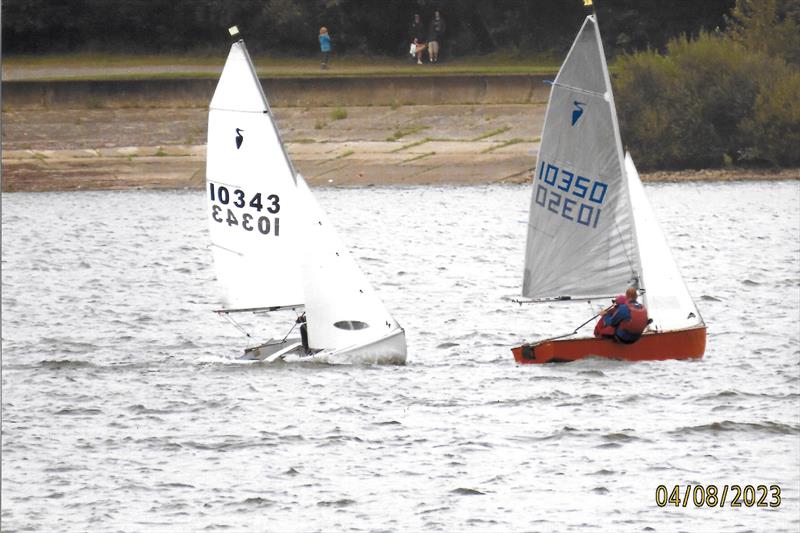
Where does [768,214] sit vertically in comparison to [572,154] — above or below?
below

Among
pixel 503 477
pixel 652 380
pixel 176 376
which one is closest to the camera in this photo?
pixel 503 477

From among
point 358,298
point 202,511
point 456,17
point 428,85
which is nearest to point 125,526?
point 202,511

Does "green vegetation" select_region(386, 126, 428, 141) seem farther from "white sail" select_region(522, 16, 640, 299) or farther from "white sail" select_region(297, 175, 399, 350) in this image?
"white sail" select_region(297, 175, 399, 350)

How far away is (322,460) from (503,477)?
90.0 inches

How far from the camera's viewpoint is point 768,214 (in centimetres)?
5034

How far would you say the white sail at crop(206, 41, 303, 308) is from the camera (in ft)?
75.5

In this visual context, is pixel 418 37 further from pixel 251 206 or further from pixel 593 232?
pixel 251 206

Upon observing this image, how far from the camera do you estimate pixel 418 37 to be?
6438 centimetres

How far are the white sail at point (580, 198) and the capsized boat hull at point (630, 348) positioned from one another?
0.98m

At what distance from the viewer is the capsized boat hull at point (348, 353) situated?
76.6ft

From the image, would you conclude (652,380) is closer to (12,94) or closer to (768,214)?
(768,214)

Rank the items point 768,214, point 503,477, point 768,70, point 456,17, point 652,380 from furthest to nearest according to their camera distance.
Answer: point 456,17 < point 768,70 < point 768,214 < point 652,380 < point 503,477
